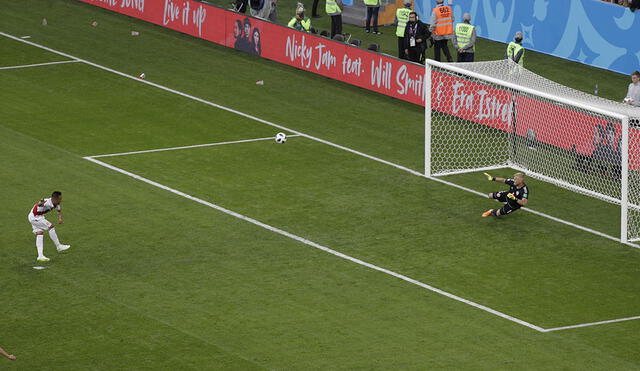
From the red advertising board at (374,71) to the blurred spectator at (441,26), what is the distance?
3.42m

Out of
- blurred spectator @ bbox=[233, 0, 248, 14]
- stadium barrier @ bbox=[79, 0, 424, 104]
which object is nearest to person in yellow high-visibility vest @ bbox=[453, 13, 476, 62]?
stadium barrier @ bbox=[79, 0, 424, 104]

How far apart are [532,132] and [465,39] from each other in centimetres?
790

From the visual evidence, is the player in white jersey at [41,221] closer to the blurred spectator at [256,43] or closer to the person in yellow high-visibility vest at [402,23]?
the blurred spectator at [256,43]

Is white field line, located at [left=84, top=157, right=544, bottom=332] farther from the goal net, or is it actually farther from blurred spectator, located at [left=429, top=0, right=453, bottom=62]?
blurred spectator, located at [left=429, top=0, right=453, bottom=62]

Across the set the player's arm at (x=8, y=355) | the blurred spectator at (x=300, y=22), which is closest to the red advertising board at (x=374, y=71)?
the blurred spectator at (x=300, y=22)

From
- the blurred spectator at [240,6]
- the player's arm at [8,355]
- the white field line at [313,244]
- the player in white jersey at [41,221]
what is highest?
the blurred spectator at [240,6]

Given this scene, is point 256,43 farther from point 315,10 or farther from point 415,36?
point 315,10

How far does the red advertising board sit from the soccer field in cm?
65

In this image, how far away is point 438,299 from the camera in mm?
24844

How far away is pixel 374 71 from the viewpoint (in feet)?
127

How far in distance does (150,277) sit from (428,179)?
8.85 m

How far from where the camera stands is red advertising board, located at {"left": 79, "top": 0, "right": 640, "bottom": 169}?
104ft

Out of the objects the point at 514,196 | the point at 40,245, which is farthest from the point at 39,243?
the point at 514,196

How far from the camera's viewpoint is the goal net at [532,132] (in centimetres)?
2897
